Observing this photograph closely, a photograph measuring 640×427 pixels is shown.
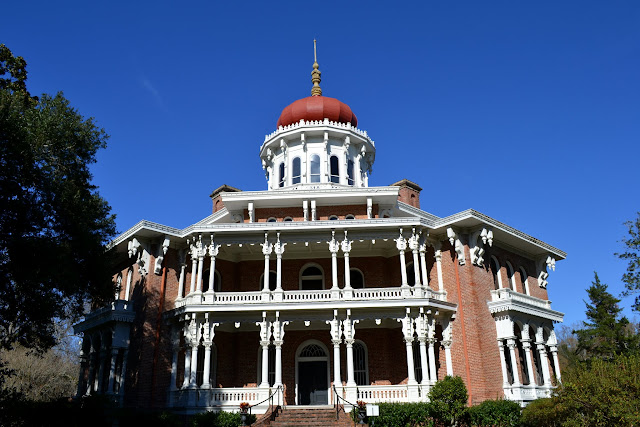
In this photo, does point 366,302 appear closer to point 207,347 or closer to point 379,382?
point 379,382

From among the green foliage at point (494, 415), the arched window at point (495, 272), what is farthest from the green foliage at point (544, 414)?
the arched window at point (495, 272)

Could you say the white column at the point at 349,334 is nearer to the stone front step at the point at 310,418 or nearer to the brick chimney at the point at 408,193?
the stone front step at the point at 310,418

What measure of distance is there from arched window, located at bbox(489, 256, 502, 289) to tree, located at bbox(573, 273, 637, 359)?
26.9 ft

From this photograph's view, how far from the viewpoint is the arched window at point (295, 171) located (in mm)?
33219

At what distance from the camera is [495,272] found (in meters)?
28.2

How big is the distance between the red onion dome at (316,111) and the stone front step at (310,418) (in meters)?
19.0

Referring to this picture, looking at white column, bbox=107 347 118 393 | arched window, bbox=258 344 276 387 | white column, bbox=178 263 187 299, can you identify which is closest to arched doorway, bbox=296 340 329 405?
arched window, bbox=258 344 276 387

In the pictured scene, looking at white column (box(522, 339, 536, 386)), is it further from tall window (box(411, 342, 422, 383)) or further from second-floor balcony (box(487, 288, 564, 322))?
tall window (box(411, 342, 422, 383))

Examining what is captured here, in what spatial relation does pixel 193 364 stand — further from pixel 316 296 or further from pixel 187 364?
pixel 316 296

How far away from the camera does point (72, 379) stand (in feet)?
131

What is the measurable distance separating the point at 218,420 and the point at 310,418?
3555mm

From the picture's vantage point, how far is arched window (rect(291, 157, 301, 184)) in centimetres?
3322

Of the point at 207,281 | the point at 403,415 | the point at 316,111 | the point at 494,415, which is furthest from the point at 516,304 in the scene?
the point at 316,111

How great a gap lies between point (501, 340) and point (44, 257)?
1951 centimetres
